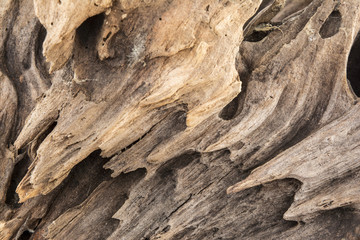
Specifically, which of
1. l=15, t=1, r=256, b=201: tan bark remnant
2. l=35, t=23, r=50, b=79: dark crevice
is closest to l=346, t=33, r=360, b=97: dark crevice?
l=15, t=1, r=256, b=201: tan bark remnant

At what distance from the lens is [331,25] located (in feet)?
27.9

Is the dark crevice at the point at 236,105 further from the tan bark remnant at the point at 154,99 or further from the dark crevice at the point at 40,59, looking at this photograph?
the dark crevice at the point at 40,59

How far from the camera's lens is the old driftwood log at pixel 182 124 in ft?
21.6

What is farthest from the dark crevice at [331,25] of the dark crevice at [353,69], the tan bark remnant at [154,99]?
the tan bark remnant at [154,99]

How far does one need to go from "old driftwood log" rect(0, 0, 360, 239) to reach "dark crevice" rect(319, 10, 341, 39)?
5 cm

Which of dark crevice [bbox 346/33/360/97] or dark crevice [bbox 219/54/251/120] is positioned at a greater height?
dark crevice [bbox 219/54/251/120]

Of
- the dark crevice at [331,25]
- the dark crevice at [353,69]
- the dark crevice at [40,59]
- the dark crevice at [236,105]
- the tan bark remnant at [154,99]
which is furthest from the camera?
the dark crevice at [353,69]

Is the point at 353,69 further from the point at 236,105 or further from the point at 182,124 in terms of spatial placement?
the point at 182,124

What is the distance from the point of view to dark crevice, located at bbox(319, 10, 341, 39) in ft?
27.6

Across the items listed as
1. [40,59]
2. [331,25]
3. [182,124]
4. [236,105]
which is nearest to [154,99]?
[182,124]

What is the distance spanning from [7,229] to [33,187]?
68.3 inches

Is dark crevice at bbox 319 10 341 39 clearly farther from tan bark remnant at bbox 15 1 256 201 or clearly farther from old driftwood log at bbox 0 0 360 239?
tan bark remnant at bbox 15 1 256 201

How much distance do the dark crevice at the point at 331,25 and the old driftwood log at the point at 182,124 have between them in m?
0.05

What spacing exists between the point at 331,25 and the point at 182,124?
474 centimetres
